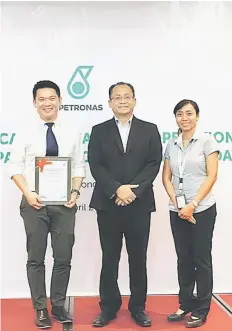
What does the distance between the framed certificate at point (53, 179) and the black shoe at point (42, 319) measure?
2.44 feet

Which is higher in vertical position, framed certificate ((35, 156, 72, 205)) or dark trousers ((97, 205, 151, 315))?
framed certificate ((35, 156, 72, 205))

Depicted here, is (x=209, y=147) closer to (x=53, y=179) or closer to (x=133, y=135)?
(x=133, y=135)

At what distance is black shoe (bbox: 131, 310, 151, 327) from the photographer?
312 cm

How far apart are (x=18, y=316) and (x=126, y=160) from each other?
1.42 metres

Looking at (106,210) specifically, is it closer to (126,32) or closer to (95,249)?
(95,249)

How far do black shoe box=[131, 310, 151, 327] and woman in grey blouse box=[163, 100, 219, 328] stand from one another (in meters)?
0.28

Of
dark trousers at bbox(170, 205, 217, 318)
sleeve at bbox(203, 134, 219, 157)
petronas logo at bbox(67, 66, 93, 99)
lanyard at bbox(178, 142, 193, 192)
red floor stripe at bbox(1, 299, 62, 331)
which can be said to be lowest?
red floor stripe at bbox(1, 299, 62, 331)

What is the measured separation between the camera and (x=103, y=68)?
12.5ft

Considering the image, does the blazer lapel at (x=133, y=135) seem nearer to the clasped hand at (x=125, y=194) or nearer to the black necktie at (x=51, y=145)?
the clasped hand at (x=125, y=194)

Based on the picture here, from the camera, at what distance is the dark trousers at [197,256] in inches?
119

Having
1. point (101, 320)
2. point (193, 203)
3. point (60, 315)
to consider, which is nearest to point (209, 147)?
point (193, 203)

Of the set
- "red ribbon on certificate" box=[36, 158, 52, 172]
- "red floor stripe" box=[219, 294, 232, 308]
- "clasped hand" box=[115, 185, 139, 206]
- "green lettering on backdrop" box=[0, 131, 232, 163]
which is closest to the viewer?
"clasped hand" box=[115, 185, 139, 206]

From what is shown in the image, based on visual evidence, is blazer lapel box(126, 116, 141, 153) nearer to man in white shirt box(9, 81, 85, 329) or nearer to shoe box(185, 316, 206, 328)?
man in white shirt box(9, 81, 85, 329)

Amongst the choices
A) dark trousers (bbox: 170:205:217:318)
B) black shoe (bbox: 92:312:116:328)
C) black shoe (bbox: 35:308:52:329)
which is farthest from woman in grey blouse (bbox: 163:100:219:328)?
black shoe (bbox: 35:308:52:329)
